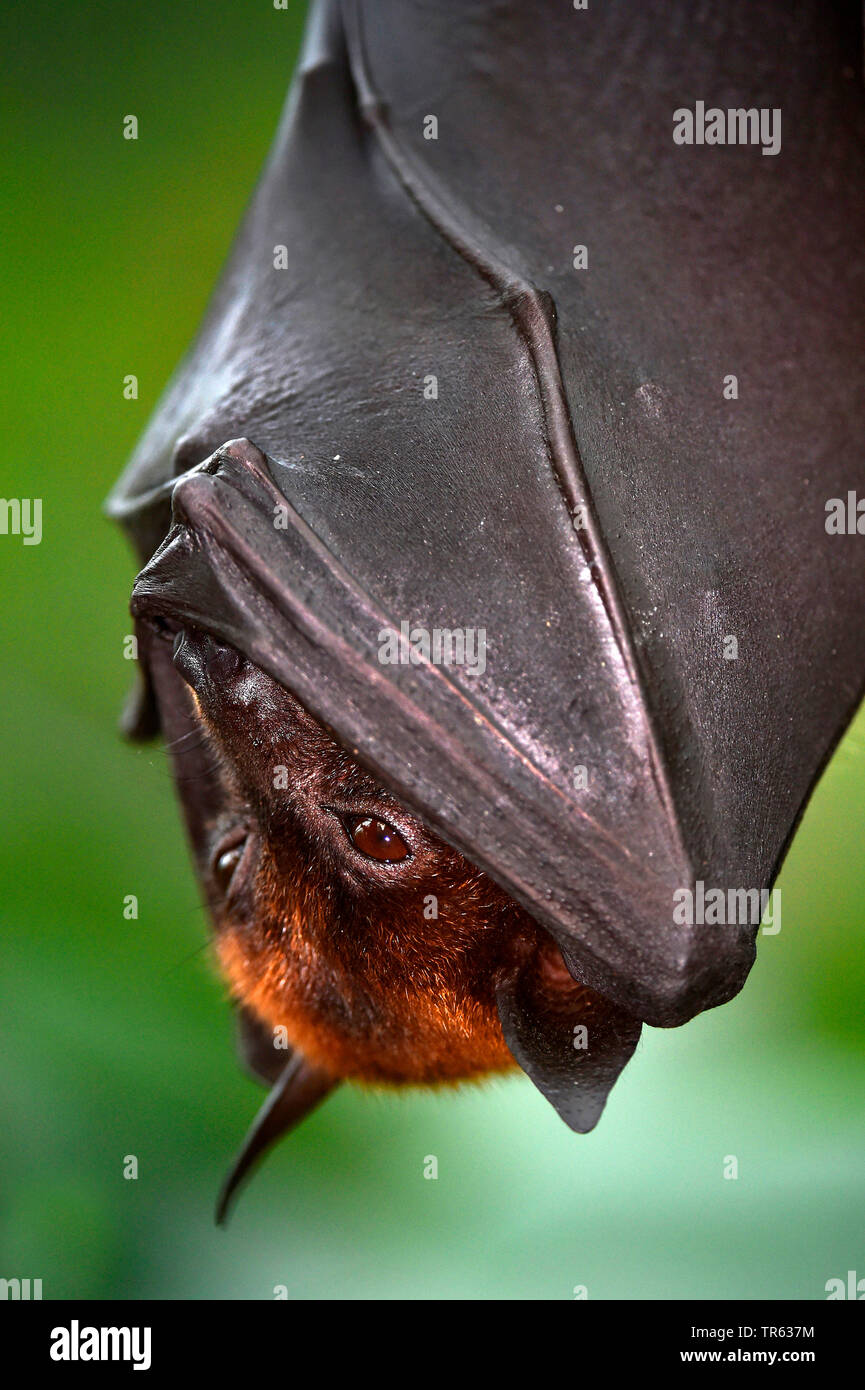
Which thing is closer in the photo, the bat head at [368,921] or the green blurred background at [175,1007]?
the bat head at [368,921]

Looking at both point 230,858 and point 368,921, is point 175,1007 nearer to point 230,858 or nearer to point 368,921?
point 230,858

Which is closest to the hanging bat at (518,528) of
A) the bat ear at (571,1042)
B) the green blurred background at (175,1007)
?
the bat ear at (571,1042)

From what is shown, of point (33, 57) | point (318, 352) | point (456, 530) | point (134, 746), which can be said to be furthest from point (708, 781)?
point (33, 57)

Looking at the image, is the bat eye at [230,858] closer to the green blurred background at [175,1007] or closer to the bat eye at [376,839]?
the bat eye at [376,839]

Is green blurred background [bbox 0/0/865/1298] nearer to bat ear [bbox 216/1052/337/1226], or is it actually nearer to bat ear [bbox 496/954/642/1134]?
bat ear [bbox 216/1052/337/1226]

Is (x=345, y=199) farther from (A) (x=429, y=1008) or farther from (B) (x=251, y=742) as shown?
(A) (x=429, y=1008)

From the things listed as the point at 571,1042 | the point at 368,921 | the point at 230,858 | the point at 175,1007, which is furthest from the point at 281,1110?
Result: the point at 175,1007

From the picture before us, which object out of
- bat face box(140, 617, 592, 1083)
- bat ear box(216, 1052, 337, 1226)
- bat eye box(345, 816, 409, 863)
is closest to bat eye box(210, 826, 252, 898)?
bat face box(140, 617, 592, 1083)

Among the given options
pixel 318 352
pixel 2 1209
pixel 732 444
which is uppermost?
pixel 318 352
